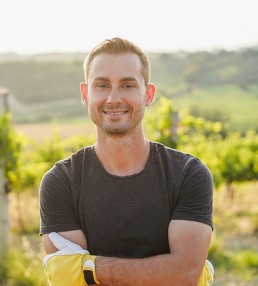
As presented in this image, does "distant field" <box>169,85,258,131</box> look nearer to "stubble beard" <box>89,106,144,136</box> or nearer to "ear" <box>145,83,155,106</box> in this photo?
"ear" <box>145,83,155,106</box>

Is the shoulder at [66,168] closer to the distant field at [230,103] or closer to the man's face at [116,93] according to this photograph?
the man's face at [116,93]

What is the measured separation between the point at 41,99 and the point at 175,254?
5547cm

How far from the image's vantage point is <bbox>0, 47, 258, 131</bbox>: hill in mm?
48562

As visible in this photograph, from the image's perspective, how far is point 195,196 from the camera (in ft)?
8.16

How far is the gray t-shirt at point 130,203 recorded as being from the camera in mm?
2457

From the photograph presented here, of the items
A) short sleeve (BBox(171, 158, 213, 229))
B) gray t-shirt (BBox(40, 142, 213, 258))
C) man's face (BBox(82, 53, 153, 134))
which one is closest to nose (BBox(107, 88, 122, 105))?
man's face (BBox(82, 53, 153, 134))

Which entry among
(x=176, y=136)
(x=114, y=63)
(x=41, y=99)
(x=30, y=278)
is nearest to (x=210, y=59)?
(x=41, y=99)

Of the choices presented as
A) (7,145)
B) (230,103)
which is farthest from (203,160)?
(230,103)

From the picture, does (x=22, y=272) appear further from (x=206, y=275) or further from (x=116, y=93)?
(x=116, y=93)

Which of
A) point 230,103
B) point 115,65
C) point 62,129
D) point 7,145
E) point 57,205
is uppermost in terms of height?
point 115,65

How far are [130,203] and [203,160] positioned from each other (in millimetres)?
11743

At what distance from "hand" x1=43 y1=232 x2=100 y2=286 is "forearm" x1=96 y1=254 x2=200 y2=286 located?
32 mm

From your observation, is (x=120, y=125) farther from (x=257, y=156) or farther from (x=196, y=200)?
(x=257, y=156)

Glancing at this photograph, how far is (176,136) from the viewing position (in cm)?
1072
